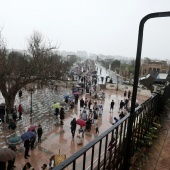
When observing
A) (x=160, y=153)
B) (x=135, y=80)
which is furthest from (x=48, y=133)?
(x=135, y=80)

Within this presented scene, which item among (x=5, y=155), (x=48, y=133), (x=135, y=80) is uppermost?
(x=135, y=80)

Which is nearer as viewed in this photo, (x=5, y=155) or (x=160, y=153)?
(x=160, y=153)

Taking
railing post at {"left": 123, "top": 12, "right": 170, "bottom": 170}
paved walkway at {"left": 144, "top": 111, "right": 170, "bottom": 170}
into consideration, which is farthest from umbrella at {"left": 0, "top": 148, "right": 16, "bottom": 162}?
railing post at {"left": 123, "top": 12, "right": 170, "bottom": 170}

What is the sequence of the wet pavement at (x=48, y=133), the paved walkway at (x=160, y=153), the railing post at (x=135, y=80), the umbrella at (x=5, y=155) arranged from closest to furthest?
the railing post at (x=135, y=80), the paved walkway at (x=160, y=153), the umbrella at (x=5, y=155), the wet pavement at (x=48, y=133)

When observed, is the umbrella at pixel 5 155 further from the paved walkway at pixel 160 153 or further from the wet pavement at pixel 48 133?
the paved walkway at pixel 160 153

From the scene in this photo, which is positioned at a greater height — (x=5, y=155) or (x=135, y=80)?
(x=135, y=80)

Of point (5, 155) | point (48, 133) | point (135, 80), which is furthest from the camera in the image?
point (48, 133)

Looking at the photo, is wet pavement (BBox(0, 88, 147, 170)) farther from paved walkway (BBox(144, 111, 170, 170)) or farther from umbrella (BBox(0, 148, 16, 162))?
paved walkway (BBox(144, 111, 170, 170))

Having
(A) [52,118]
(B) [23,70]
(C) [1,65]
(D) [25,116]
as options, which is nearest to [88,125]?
(A) [52,118]

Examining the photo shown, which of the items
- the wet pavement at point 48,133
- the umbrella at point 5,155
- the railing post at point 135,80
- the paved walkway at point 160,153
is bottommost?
the wet pavement at point 48,133

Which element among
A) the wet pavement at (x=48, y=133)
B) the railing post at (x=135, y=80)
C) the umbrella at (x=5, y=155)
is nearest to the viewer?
the railing post at (x=135, y=80)

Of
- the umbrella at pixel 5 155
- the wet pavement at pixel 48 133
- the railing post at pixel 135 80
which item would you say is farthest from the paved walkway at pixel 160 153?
the wet pavement at pixel 48 133

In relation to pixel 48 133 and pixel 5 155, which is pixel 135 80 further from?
pixel 48 133

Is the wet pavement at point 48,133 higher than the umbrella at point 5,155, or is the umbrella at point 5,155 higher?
the umbrella at point 5,155
